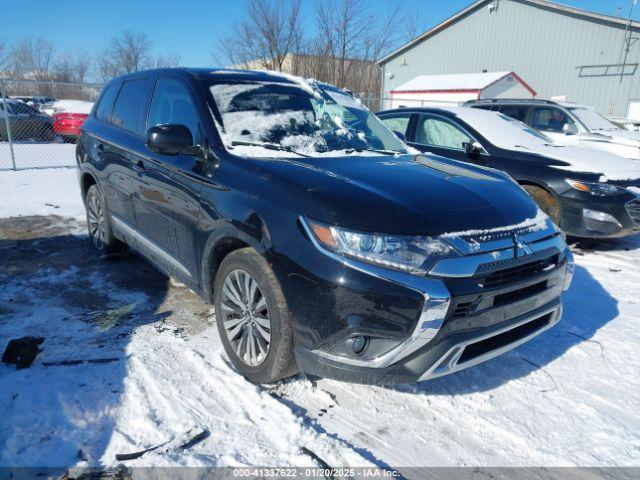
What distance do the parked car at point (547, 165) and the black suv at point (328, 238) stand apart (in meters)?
2.57

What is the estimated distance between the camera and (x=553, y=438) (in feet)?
7.88

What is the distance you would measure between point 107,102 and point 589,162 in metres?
5.46

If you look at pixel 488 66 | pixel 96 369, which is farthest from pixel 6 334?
pixel 488 66

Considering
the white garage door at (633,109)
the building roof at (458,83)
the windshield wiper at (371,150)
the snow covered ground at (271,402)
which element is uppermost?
the building roof at (458,83)

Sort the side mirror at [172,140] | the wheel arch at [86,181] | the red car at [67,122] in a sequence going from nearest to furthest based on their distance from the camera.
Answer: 1. the side mirror at [172,140]
2. the wheel arch at [86,181]
3. the red car at [67,122]

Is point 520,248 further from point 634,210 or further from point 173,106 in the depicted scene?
point 634,210

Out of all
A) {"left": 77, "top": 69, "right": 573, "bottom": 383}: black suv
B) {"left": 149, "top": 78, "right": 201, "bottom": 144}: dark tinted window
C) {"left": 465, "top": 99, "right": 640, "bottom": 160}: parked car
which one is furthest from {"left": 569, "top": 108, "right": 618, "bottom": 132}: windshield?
{"left": 149, "top": 78, "right": 201, "bottom": 144}: dark tinted window

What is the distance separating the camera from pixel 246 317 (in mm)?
2688

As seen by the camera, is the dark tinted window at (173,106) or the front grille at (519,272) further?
the dark tinted window at (173,106)

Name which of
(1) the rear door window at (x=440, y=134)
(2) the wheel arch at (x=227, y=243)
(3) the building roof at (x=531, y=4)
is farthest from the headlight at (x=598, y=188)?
(3) the building roof at (x=531, y=4)

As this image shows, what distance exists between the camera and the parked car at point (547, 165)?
523 centimetres

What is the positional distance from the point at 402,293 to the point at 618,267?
13.7ft

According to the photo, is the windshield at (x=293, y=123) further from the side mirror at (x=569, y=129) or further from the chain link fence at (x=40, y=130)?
the chain link fence at (x=40, y=130)

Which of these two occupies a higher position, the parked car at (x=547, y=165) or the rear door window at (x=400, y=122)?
the rear door window at (x=400, y=122)
